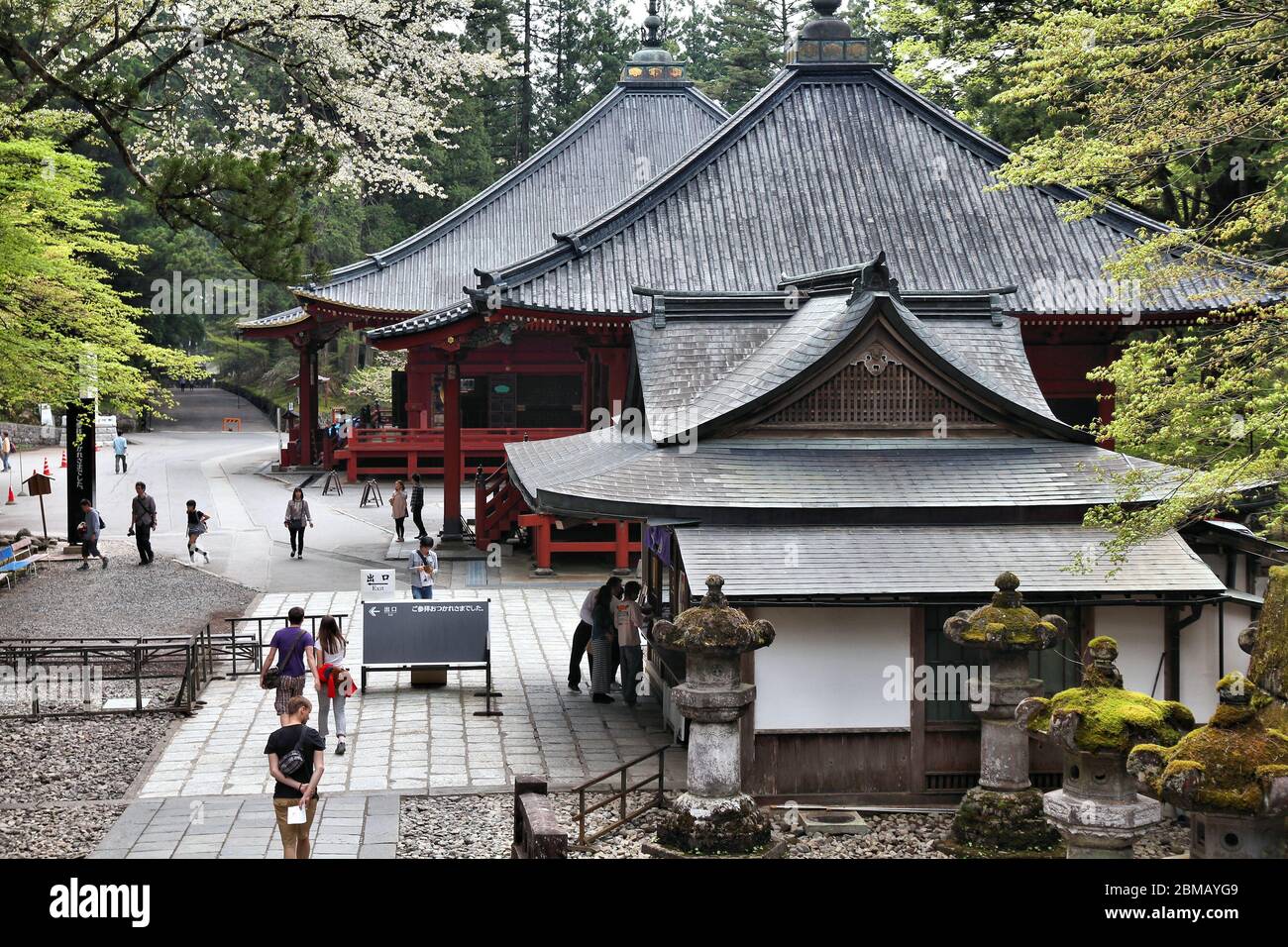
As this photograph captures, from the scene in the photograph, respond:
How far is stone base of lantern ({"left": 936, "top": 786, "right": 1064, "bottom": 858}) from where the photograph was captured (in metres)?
12.4

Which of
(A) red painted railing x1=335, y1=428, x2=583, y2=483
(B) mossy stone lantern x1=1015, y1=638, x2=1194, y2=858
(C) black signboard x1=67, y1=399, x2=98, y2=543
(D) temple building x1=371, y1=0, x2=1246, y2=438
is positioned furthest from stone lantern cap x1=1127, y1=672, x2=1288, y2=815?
(A) red painted railing x1=335, y1=428, x2=583, y2=483

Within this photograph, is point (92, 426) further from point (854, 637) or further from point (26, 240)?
point (854, 637)

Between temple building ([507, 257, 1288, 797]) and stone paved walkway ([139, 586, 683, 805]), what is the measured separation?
3.76 feet

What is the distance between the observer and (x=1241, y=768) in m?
7.82

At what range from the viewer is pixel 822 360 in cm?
1585

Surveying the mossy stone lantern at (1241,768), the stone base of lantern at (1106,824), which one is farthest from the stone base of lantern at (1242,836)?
the stone base of lantern at (1106,824)

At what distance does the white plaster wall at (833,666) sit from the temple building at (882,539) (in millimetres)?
19

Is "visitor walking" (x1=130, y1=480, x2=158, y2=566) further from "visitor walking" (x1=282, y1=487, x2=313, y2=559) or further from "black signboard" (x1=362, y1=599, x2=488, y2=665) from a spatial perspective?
"black signboard" (x1=362, y1=599, x2=488, y2=665)

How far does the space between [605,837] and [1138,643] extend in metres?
5.79

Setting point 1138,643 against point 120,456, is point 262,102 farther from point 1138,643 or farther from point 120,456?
point 120,456

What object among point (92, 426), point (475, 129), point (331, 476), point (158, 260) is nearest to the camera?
point (92, 426)

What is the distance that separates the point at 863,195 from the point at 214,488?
21.4 metres

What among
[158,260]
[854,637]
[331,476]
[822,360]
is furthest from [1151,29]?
[158,260]

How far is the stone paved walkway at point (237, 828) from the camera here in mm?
11867
